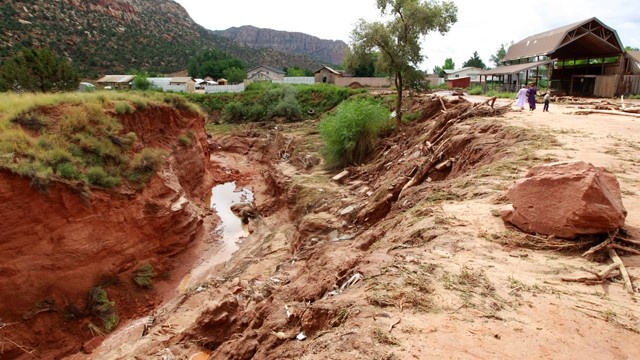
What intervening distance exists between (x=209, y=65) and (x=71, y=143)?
52.7 meters

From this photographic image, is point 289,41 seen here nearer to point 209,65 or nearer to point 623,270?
point 209,65

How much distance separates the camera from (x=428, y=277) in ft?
15.8

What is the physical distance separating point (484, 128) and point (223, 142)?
83.3ft

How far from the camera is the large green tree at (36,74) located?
24.4 m

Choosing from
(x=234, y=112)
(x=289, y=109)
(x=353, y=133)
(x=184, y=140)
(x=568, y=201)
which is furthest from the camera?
(x=234, y=112)

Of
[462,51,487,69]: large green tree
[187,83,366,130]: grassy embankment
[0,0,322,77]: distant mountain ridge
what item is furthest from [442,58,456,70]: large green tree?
[187,83,366,130]: grassy embankment

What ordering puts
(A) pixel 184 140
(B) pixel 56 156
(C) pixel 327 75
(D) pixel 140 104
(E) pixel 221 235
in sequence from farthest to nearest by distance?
(C) pixel 327 75
(A) pixel 184 140
(D) pixel 140 104
(E) pixel 221 235
(B) pixel 56 156

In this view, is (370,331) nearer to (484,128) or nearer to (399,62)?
(484,128)

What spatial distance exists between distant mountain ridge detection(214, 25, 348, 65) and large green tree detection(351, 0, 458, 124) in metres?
137

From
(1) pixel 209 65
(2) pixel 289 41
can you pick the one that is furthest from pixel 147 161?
(2) pixel 289 41

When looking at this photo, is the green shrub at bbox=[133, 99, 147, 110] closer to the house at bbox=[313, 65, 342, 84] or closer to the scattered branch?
the scattered branch

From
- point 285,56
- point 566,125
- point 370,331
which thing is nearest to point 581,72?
point 566,125

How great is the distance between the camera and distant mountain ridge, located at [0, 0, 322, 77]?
4534 centimetres

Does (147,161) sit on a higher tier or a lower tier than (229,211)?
higher
